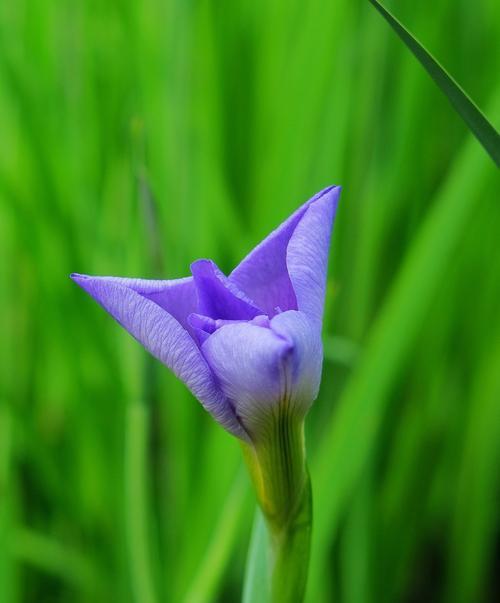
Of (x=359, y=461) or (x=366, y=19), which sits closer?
(x=359, y=461)

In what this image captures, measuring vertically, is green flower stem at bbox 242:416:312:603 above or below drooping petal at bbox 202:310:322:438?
below

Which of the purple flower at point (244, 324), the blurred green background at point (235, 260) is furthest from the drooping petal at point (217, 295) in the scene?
the blurred green background at point (235, 260)

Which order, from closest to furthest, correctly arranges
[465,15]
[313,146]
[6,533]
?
[6,533] → [313,146] → [465,15]

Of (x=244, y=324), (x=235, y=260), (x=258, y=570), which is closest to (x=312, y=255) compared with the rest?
(x=244, y=324)

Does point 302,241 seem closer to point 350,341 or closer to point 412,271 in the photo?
point 412,271

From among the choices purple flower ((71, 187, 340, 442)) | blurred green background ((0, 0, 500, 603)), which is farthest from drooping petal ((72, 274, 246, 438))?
blurred green background ((0, 0, 500, 603))

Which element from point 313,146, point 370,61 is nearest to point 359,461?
point 313,146

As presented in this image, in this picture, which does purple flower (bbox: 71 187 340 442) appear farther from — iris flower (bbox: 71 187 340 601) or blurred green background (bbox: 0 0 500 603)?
blurred green background (bbox: 0 0 500 603)
